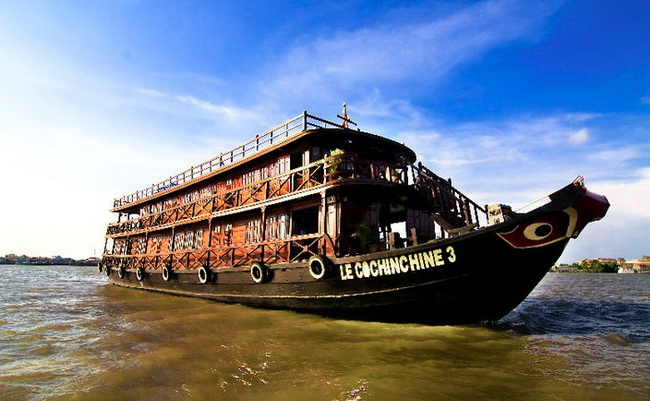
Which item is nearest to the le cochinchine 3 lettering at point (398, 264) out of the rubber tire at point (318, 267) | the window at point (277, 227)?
the rubber tire at point (318, 267)

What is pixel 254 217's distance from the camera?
1455 centimetres

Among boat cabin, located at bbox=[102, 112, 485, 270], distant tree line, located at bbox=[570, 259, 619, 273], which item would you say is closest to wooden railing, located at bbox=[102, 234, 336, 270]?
boat cabin, located at bbox=[102, 112, 485, 270]

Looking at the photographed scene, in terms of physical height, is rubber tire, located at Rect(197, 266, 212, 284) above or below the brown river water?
above

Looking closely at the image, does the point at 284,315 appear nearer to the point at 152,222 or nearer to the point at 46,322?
the point at 46,322

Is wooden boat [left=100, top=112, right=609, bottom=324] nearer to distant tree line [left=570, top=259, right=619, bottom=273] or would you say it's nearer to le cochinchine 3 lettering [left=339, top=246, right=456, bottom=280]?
le cochinchine 3 lettering [left=339, top=246, right=456, bottom=280]

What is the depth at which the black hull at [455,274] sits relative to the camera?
22.9 feet

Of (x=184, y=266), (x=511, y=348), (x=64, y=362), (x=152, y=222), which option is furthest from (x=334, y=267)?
(x=152, y=222)

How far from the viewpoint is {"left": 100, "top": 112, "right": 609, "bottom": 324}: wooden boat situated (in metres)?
7.39

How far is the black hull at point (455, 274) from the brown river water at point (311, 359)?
1.64 feet

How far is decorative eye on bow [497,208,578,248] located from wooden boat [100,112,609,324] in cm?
2

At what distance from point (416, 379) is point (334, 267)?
14.8ft

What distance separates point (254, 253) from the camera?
45.3 ft

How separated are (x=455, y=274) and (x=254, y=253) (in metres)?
8.53

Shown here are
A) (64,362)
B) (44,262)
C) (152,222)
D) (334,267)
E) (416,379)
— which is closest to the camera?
(416,379)
